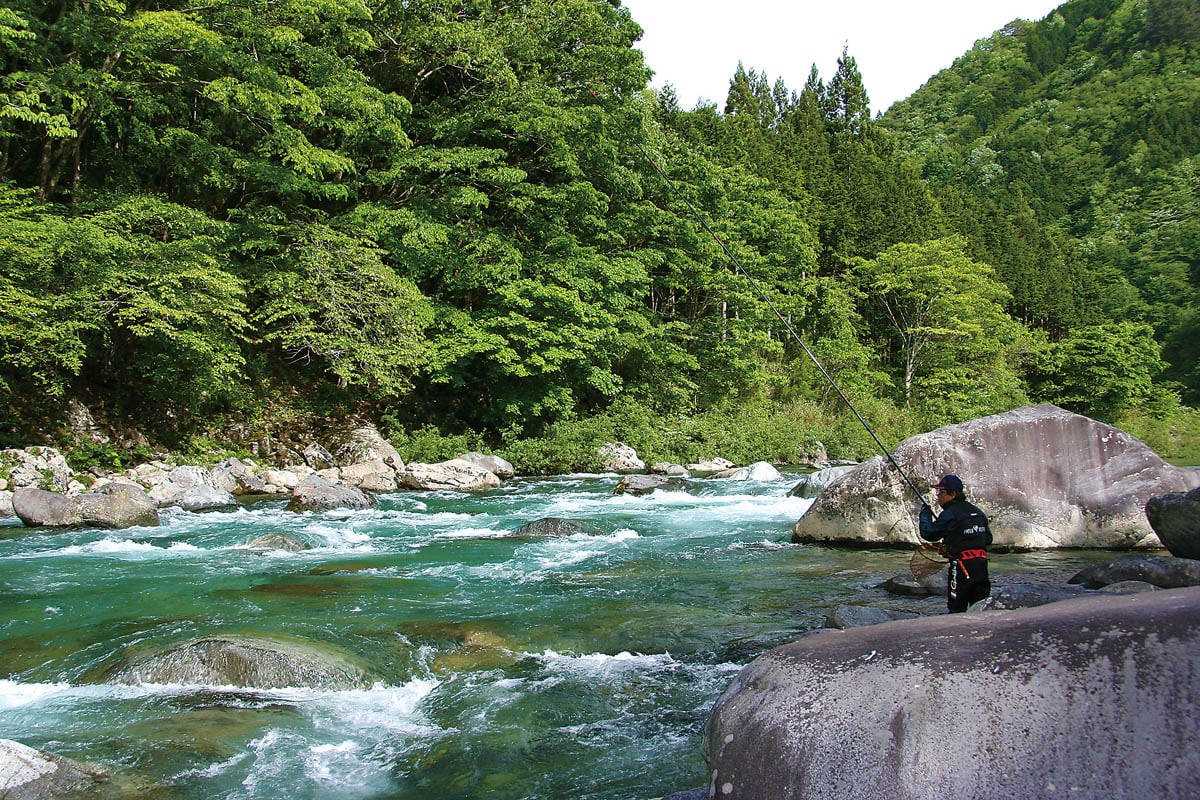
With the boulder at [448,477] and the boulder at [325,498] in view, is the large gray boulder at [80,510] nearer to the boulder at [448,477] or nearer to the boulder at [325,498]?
the boulder at [325,498]

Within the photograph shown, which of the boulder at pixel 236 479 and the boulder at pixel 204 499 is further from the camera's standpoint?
the boulder at pixel 236 479

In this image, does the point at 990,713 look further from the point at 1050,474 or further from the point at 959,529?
the point at 1050,474

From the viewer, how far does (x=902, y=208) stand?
4281 centimetres

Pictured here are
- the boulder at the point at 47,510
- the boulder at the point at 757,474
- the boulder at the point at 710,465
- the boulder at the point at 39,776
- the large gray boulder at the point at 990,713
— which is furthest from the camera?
the boulder at the point at 710,465

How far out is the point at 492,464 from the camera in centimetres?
2084

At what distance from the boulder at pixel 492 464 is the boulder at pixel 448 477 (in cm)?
55

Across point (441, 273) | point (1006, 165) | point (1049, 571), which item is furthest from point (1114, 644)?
point (1006, 165)

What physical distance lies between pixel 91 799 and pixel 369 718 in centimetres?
172

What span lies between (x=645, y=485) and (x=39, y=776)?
14.4 meters

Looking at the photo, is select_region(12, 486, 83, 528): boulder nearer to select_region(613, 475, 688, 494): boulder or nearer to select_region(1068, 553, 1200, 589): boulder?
select_region(613, 475, 688, 494): boulder

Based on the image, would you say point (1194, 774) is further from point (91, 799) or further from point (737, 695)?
point (91, 799)

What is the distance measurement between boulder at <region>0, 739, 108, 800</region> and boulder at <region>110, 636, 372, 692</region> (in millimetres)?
1547

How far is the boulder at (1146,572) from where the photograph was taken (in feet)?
25.0

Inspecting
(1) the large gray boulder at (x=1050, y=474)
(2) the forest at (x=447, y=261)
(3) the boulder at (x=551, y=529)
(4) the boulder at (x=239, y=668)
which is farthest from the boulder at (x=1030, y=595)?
(3) the boulder at (x=551, y=529)
